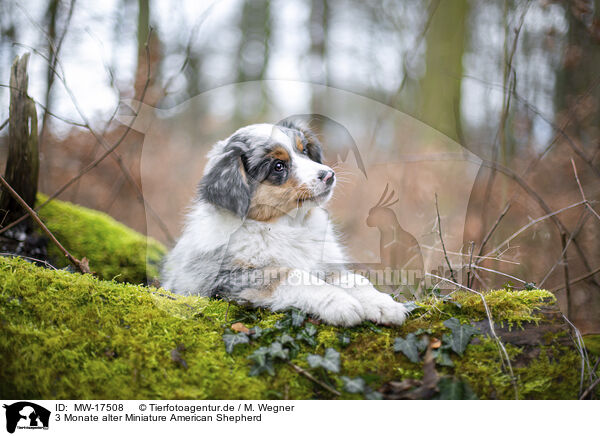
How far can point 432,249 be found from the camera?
3.72 m

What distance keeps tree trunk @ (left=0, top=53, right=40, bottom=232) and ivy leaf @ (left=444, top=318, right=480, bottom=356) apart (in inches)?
155

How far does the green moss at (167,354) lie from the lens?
1.96 metres

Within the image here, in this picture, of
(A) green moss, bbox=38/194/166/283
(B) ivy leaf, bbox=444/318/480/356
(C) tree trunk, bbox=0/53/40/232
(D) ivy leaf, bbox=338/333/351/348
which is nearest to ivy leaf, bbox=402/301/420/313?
(B) ivy leaf, bbox=444/318/480/356

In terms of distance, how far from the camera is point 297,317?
2311 millimetres

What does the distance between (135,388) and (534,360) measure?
2.15m

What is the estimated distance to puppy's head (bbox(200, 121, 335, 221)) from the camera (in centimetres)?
278

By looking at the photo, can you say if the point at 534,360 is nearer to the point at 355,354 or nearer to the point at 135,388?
the point at 355,354

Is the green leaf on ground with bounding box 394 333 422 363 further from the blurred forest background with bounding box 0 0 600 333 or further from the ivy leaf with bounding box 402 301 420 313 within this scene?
the blurred forest background with bounding box 0 0 600 333

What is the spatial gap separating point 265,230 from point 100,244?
271 centimetres

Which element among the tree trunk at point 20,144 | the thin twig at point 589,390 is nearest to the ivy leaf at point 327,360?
the thin twig at point 589,390

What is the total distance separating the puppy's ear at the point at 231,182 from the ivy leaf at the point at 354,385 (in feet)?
4.77

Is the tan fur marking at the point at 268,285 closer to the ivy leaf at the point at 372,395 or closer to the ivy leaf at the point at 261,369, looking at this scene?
the ivy leaf at the point at 261,369
